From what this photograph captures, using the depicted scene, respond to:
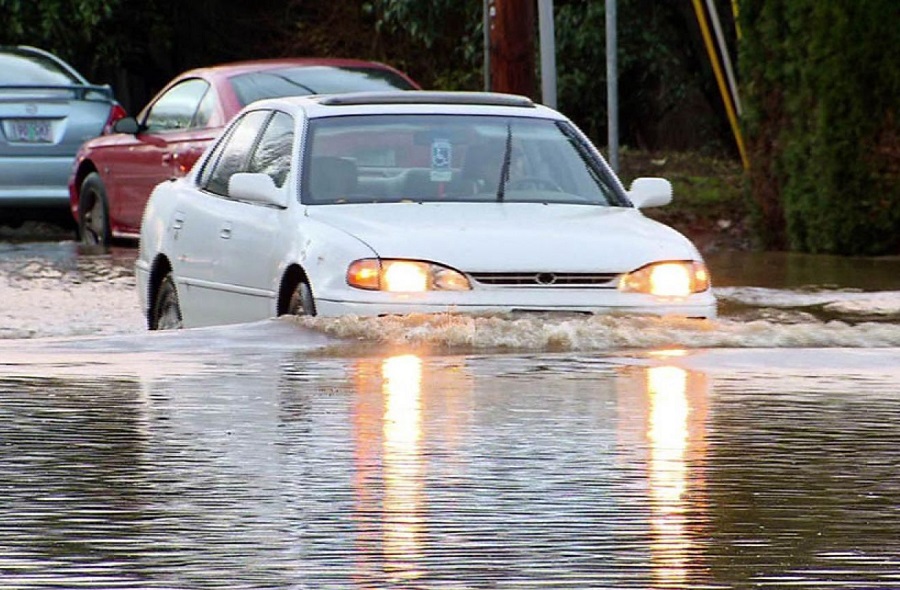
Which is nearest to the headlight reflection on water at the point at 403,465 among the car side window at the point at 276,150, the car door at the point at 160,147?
the car side window at the point at 276,150

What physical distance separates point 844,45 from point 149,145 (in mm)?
4808

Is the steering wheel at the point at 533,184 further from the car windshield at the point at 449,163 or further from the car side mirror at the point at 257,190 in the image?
the car side mirror at the point at 257,190

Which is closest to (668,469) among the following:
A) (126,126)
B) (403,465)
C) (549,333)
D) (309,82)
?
(403,465)

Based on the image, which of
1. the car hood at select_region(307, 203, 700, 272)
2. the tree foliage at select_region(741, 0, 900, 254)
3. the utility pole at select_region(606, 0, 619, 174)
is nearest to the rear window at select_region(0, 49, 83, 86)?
the utility pole at select_region(606, 0, 619, 174)

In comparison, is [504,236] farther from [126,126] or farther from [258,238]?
[126,126]

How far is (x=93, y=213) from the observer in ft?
58.9

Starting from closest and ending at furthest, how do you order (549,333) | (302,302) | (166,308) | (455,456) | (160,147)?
(455,456) < (549,333) < (302,302) < (166,308) < (160,147)

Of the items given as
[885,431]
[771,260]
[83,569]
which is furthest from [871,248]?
[83,569]

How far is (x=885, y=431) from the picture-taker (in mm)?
6977

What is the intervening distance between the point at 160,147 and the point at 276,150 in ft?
18.9

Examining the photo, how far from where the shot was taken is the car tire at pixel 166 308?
11203 mm

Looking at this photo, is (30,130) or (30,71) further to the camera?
(30,71)

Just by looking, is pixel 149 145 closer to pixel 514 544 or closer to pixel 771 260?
pixel 771 260

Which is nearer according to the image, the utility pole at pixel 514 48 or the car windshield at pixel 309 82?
the car windshield at pixel 309 82
